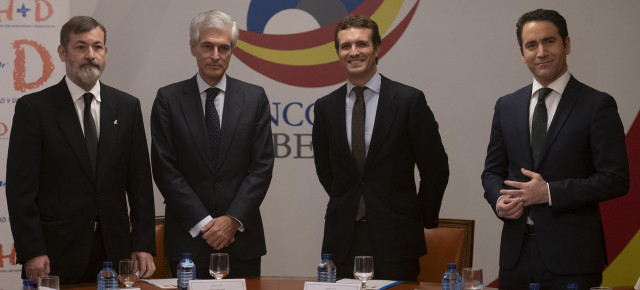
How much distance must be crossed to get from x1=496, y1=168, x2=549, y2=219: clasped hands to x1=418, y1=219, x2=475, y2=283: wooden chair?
43 cm

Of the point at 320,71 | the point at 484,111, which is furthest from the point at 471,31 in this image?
the point at 320,71

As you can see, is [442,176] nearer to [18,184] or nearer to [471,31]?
[471,31]

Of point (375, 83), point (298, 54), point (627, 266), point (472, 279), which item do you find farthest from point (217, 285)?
point (627, 266)

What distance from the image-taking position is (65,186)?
360 centimetres

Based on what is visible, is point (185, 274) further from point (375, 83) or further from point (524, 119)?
point (524, 119)

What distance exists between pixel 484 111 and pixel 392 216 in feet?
5.69

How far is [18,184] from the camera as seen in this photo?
3498 millimetres

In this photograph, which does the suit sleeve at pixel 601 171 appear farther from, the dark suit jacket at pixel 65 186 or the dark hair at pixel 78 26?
the dark hair at pixel 78 26

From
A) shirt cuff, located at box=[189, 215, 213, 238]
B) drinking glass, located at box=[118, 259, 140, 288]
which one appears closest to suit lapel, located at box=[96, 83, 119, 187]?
shirt cuff, located at box=[189, 215, 213, 238]

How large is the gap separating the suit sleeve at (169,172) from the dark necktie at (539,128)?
1.58 metres

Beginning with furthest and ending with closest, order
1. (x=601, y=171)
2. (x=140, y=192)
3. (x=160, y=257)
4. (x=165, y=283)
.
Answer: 1. (x=160, y=257)
2. (x=140, y=192)
3. (x=601, y=171)
4. (x=165, y=283)

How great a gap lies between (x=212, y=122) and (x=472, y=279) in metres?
1.68

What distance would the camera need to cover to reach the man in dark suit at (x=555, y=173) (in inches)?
132

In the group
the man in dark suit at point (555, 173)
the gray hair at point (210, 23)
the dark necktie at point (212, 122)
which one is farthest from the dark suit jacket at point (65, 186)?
the man in dark suit at point (555, 173)
